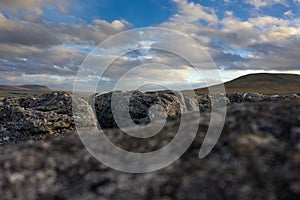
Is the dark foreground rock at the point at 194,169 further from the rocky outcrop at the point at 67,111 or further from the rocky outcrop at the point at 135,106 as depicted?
the rocky outcrop at the point at 135,106

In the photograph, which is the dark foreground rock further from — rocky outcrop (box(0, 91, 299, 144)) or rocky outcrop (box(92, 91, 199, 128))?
rocky outcrop (box(92, 91, 199, 128))

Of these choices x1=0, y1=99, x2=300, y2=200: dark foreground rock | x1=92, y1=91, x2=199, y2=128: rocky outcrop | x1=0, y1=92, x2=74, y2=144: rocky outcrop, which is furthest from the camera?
x1=92, y1=91, x2=199, y2=128: rocky outcrop

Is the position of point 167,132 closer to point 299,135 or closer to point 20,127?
point 299,135

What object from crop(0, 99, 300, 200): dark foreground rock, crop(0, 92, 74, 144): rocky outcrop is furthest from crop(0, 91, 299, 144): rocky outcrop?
crop(0, 99, 300, 200): dark foreground rock

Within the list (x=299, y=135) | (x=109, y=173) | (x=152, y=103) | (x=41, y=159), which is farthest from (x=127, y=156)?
(x=152, y=103)

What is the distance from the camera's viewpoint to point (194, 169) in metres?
4.45

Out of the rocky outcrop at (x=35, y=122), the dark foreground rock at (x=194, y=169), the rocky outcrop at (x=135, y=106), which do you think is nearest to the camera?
the dark foreground rock at (x=194, y=169)

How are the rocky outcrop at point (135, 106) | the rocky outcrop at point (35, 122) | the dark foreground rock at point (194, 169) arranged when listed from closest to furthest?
the dark foreground rock at point (194, 169) → the rocky outcrop at point (35, 122) → the rocky outcrop at point (135, 106)

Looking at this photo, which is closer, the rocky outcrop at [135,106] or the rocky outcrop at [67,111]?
the rocky outcrop at [67,111]

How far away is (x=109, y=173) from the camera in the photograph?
467 centimetres

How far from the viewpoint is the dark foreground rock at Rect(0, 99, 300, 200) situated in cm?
415

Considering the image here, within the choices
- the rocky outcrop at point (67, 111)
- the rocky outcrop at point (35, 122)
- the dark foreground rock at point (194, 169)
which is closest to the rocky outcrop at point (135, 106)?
the rocky outcrop at point (67, 111)

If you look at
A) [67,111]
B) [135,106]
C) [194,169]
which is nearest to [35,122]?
[67,111]

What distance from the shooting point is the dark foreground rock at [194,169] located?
163 inches
